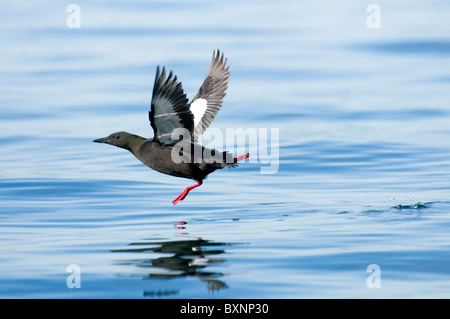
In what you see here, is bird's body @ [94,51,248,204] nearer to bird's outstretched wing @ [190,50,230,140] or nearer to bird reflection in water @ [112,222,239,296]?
bird's outstretched wing @ [190,50,230,140]

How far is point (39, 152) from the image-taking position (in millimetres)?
13719

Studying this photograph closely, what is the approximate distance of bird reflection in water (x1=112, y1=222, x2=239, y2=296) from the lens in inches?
264

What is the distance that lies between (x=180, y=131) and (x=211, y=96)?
1.14 meters

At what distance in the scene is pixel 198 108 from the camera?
9570 millimetres

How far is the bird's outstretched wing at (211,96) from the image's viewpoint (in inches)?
372

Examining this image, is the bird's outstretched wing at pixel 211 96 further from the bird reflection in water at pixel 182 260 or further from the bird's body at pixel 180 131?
the bird reflection in water at pixel 182 260

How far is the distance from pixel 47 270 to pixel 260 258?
1829 mm

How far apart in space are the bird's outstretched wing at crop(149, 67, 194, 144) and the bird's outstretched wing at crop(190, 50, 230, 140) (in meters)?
0.76

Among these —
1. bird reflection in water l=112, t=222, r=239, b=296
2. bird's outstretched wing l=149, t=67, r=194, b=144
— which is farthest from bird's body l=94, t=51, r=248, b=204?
bird reflection in water l=112, t=222, r=239, b=296

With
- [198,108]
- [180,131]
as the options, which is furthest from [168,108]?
[198,108]

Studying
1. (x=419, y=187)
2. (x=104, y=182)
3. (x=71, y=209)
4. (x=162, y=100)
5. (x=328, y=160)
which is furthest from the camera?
(x=328, y=160)

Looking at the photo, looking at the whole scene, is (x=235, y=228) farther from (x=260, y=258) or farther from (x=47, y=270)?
(x=47, y=270)

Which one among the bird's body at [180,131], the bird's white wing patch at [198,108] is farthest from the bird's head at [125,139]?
the bird's white wing patch at [198,108]
